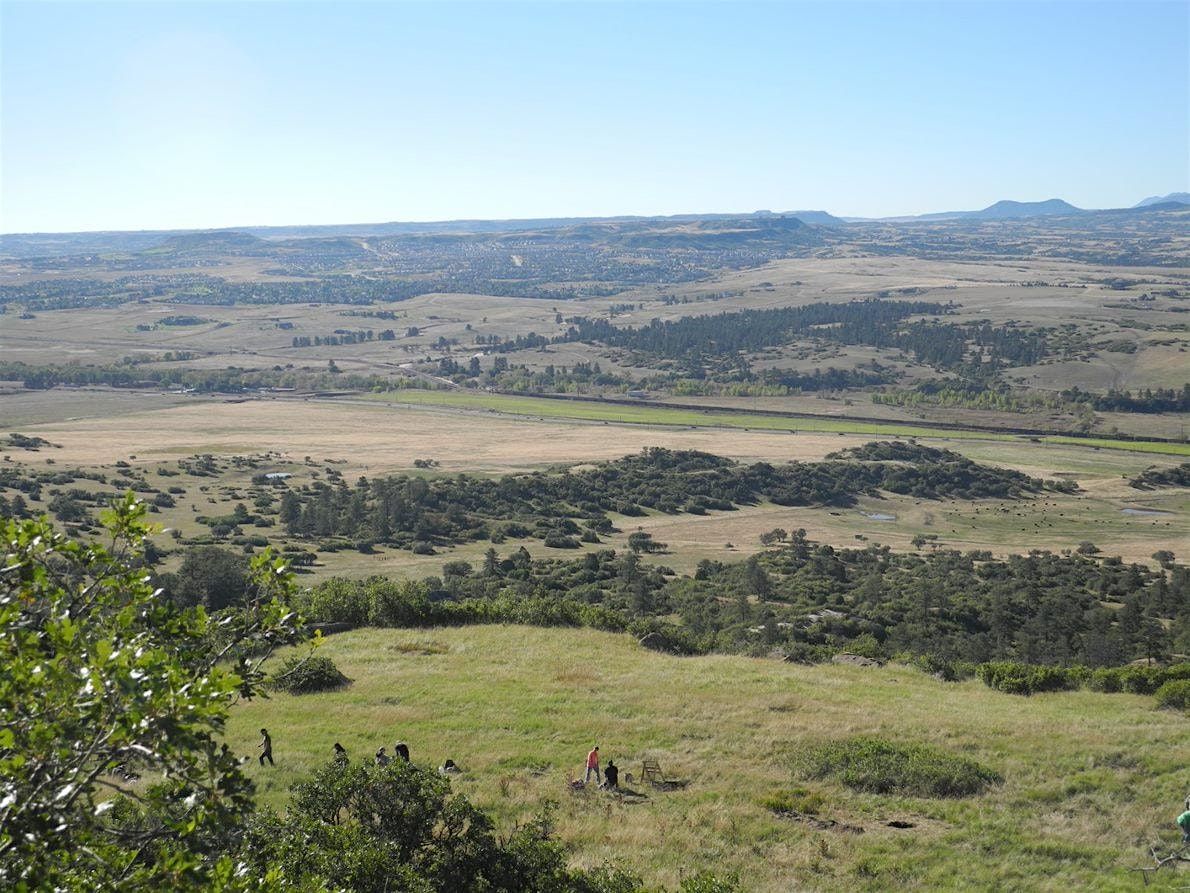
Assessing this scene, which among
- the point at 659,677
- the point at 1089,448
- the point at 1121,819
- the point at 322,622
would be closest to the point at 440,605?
the point at 322,622

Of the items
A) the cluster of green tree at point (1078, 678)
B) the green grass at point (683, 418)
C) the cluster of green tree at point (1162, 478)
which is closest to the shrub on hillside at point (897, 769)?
the cluster of green tree at point (1078, 678)

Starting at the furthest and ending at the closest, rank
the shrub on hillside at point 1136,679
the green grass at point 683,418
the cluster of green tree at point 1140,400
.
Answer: the cluster of green tree at point 1140,400 < the green grass at point 683,418 < the shrub on hillside at point 1136,679

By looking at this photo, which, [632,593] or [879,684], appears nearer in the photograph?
[879,684]

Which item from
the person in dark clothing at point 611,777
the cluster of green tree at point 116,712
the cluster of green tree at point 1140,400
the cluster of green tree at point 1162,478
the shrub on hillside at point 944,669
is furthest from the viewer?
the cluster of green tree at point 1140,400

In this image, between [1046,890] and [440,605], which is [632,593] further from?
[1046,890]

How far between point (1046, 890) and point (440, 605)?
87.8ft

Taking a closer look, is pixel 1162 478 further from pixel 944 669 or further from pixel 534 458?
pixel 944 669

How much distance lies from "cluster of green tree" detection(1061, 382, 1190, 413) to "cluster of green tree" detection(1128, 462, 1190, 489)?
148 feet

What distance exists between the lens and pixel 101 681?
6.38 metres

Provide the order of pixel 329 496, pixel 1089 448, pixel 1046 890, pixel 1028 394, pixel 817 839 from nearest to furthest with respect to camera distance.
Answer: pixel 1046 890
pixel 817 839
pixel 329 496
pixel 1089 448
pixel 1028 394

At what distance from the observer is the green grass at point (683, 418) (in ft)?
426

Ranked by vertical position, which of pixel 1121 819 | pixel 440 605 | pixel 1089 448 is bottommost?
pixel 1089 448

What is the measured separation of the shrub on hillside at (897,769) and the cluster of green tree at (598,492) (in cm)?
5437

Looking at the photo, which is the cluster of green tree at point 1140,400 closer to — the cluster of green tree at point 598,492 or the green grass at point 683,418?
the green grass at point 683,418
